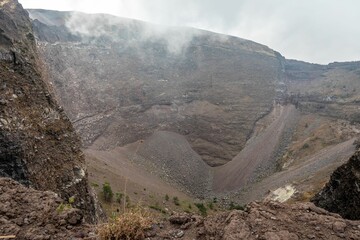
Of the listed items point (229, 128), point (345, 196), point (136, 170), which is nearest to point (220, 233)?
point (345, 196)

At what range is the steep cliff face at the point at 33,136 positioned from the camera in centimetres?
1734

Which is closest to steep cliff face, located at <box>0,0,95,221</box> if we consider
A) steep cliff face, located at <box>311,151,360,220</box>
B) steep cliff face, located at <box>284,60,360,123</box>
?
steep cliff face, located at <box>311,151,360,220</box>

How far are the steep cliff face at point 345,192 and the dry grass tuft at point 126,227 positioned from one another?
9918 millimetres

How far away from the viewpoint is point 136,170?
223 ft

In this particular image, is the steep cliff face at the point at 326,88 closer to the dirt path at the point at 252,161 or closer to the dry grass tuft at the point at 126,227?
the dirt path at the point at 252,161

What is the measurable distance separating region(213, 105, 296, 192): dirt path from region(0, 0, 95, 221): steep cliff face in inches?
2008

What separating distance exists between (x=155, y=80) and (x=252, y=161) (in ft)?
143

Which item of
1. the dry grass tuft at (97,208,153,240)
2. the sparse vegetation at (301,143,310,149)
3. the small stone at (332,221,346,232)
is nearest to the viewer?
the dry grass tuft at (97,208,153,240)

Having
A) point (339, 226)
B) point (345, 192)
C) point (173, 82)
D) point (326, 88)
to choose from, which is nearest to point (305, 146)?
point (173, 82)

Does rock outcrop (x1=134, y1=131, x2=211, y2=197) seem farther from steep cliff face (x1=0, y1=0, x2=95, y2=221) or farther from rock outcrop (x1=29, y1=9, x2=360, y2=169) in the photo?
steep cliff face (x1=0, y1=0, x2=95, y2=221)

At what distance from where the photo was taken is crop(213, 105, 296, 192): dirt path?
7288 cm

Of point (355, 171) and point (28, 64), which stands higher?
point (28, 64)

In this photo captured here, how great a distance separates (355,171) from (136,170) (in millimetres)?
55133

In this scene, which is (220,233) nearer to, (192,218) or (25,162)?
(192,218)
